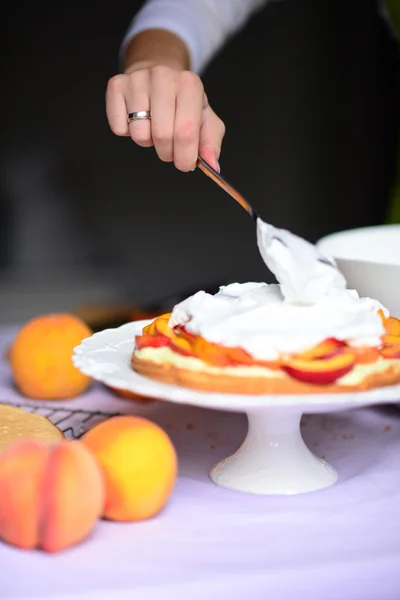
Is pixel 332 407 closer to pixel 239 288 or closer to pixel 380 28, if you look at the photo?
→ pixel 239 288

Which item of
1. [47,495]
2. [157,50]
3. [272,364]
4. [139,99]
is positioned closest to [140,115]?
[139,99]

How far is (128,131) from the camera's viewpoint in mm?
1029

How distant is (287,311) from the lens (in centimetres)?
78

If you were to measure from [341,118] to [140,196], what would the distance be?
2.12ft

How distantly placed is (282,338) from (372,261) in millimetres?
281

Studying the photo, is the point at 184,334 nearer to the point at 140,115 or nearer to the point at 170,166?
the point at 140,115

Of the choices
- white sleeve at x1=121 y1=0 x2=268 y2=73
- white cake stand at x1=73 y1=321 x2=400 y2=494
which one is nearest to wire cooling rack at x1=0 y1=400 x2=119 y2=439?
white cake stand at x1=73 y1=321 x2=400 y2=494

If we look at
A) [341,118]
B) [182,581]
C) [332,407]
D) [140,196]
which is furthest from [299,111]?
[182,581]

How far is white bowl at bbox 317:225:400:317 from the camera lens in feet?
3.16

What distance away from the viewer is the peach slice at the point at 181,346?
0.77 metres

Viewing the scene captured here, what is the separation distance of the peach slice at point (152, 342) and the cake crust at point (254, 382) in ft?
0.10

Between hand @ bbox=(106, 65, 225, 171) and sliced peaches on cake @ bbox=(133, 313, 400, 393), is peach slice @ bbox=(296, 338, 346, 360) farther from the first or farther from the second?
hand @ bbox=(106, 65, 225, 171)

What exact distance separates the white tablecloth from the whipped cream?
0.15 m

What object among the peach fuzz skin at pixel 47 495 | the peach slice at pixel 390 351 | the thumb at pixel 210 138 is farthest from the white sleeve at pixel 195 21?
the peach fuzz skin at pixel 47 495
